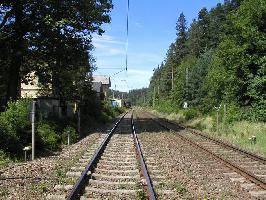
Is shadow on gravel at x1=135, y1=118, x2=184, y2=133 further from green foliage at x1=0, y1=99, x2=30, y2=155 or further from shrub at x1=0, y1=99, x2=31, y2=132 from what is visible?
green foliage at x1=0, y1=99, x2=30, y2=155

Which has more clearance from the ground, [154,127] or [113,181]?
[154,127]

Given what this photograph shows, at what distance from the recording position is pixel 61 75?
28578 millimetres

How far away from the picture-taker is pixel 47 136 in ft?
65.2

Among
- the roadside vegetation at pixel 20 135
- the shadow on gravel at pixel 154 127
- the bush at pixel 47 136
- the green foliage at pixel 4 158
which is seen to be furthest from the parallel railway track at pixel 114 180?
the shadow on gravel at pixel 154 127

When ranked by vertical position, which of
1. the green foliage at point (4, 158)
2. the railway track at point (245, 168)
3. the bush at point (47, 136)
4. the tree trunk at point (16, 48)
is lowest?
the railway track at point (245, 168)

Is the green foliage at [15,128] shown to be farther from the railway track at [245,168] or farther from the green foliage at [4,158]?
the railway track at [245,168]

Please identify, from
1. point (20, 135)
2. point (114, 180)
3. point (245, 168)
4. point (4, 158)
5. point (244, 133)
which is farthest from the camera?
point (244, 133)

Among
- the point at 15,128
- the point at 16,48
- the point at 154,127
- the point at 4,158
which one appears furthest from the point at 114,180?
the point at 154,127

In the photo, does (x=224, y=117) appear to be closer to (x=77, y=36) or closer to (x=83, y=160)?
(x=77, y=36)

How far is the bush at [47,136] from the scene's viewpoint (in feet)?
62.4

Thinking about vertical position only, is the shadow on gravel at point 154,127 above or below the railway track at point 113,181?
above

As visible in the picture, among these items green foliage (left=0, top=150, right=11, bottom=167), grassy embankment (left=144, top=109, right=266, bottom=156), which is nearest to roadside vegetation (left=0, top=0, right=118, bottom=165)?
green foliage (left=0, top=150, right=11, bottom=167)

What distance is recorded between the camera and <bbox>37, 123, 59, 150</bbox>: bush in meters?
19.0

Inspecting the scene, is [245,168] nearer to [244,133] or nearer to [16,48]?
[244,133]
